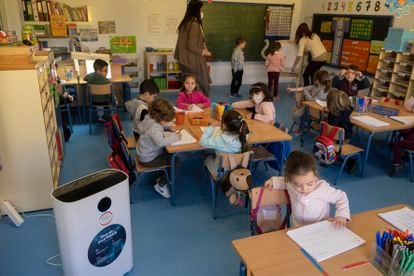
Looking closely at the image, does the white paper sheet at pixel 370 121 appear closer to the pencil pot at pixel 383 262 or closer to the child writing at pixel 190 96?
the child writing at pixel 190 96

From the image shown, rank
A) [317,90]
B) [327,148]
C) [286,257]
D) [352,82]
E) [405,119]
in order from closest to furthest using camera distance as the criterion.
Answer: [286,257]
[327,148]
[405,119]
[317,90]
[352,82]

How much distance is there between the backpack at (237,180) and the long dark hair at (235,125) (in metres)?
0.16

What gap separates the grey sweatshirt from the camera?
287cm

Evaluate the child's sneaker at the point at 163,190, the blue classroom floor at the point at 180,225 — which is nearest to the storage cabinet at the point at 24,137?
the blue classroom floor at the point at 180,225

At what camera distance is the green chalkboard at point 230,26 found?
25.7 ft

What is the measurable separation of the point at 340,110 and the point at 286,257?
8.72ft

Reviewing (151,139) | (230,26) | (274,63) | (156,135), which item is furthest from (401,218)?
(230,26)

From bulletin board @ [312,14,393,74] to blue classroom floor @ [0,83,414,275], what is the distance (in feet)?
10.5

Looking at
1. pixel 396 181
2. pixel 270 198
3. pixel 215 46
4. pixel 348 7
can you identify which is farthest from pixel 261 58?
pixel 270 198

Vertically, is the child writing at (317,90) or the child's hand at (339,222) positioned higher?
the child writing at (317,90)

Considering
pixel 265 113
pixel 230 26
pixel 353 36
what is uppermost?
pixel 230 26

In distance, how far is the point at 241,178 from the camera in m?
2.67

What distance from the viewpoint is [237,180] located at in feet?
8.80

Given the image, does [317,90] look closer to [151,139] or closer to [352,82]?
[352,82]
